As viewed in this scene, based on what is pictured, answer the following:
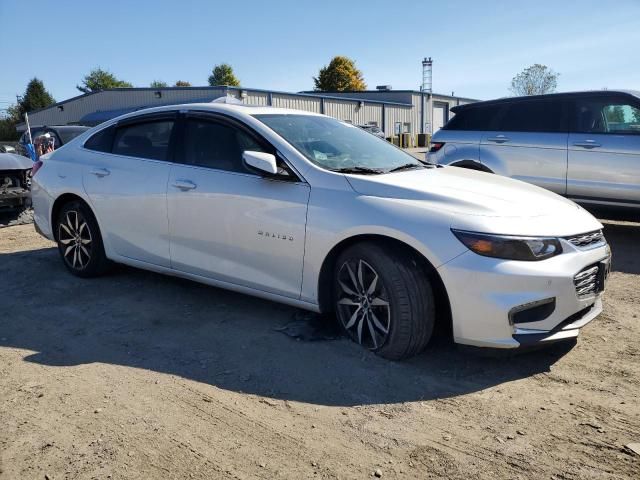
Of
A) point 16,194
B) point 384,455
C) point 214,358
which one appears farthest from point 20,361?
point 16,194

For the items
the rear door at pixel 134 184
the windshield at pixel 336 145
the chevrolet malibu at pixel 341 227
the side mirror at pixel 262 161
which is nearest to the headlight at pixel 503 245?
the chevrolet malibu at pixel 341 227

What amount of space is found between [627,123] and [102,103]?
3569 centimetres

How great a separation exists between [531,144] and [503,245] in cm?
465

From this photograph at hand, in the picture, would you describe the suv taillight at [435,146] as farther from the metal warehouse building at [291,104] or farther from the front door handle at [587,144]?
the metal warehouse building at [291,104]

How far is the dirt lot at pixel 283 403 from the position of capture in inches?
96.7

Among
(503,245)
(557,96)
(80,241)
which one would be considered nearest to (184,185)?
(80,241)

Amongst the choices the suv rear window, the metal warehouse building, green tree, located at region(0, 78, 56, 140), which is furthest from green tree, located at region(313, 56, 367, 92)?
the suv rear window

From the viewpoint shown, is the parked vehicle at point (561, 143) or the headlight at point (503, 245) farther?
the parked vehicle at point (561, 143)

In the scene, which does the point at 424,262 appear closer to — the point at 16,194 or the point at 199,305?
the point at 199,305

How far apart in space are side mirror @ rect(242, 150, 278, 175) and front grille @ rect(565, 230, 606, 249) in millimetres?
1919

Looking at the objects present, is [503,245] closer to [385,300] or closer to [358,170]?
[385,300]

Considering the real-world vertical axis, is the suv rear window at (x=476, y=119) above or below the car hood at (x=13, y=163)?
above

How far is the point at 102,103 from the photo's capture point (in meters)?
36.2

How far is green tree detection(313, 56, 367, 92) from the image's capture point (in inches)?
2655
